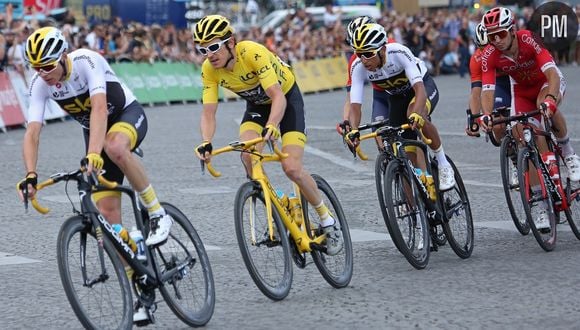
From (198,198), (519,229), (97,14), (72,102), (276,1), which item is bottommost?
(276,1)

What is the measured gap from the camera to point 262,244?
8.27 metres

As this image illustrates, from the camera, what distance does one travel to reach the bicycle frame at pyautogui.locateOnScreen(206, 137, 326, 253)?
Answer: 324 inches

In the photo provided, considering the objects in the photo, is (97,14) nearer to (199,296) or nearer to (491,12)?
(491,12)

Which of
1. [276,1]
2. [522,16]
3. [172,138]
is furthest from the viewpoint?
[276,1]

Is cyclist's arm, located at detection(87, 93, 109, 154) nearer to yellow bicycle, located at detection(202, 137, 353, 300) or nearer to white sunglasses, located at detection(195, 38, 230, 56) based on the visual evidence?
yellow bicycle, located at detection(202, 137, 353, 300)

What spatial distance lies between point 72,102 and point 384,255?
3.29 m

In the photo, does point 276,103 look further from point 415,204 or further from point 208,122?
point 415,204

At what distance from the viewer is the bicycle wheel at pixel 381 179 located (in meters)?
9.23

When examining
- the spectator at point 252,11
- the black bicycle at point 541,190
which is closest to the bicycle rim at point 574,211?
the black bicycle at point 541,190

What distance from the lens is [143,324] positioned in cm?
738

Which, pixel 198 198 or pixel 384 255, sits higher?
pixel 384 255

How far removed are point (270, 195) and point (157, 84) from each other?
25.2 m

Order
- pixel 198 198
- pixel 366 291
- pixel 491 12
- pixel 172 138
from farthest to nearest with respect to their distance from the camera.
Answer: pixel 172 138 → pixel 198 198 → pixel 491 12 → pixel 366 291

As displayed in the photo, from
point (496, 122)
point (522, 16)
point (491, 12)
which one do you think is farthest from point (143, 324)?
point (522, 16)
